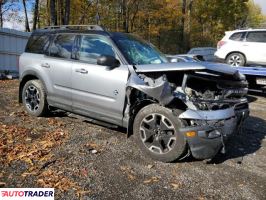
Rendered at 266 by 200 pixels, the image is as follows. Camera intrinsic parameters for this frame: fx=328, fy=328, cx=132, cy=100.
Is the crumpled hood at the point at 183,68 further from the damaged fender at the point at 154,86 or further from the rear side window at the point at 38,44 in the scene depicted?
the rear side window at the point at 38,44

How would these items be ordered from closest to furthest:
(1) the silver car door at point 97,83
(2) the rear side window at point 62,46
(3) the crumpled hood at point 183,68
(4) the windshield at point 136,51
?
(3) the crumpled hood at point 183,68 → (1) the silver car door at point 97,83 → (4) the windshield at point 136,51 → (2) the rear side window at point 62,46

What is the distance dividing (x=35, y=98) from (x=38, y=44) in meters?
1.14

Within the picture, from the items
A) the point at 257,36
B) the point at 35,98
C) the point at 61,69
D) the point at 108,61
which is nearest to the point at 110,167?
the point at 108,61

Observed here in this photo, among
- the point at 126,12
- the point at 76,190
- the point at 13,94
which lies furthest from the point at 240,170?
the point at 126,12

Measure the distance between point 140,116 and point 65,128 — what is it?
188 centimetres

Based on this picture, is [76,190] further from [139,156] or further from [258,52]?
[258,52]

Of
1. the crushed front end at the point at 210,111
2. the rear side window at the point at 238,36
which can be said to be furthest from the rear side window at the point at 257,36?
the crushed front end at the point at 210,111

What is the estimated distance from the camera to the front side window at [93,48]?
5.56m

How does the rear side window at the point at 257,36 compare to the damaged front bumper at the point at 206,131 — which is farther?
the rear side window at the point at 257,36

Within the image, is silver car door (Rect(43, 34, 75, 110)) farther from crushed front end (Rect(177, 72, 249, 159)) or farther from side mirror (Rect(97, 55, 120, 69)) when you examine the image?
crushed front end (Rect(177, 72, 249, 159))

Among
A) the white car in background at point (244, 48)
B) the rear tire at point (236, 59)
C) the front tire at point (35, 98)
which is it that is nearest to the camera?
the front tire at point (35, 98)

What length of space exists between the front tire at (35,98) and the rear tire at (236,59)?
6515 mm

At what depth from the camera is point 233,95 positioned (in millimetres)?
5137

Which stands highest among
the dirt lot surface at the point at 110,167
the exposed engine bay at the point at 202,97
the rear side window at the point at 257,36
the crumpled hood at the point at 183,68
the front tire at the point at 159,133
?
the rear side window at the point at 257,36
